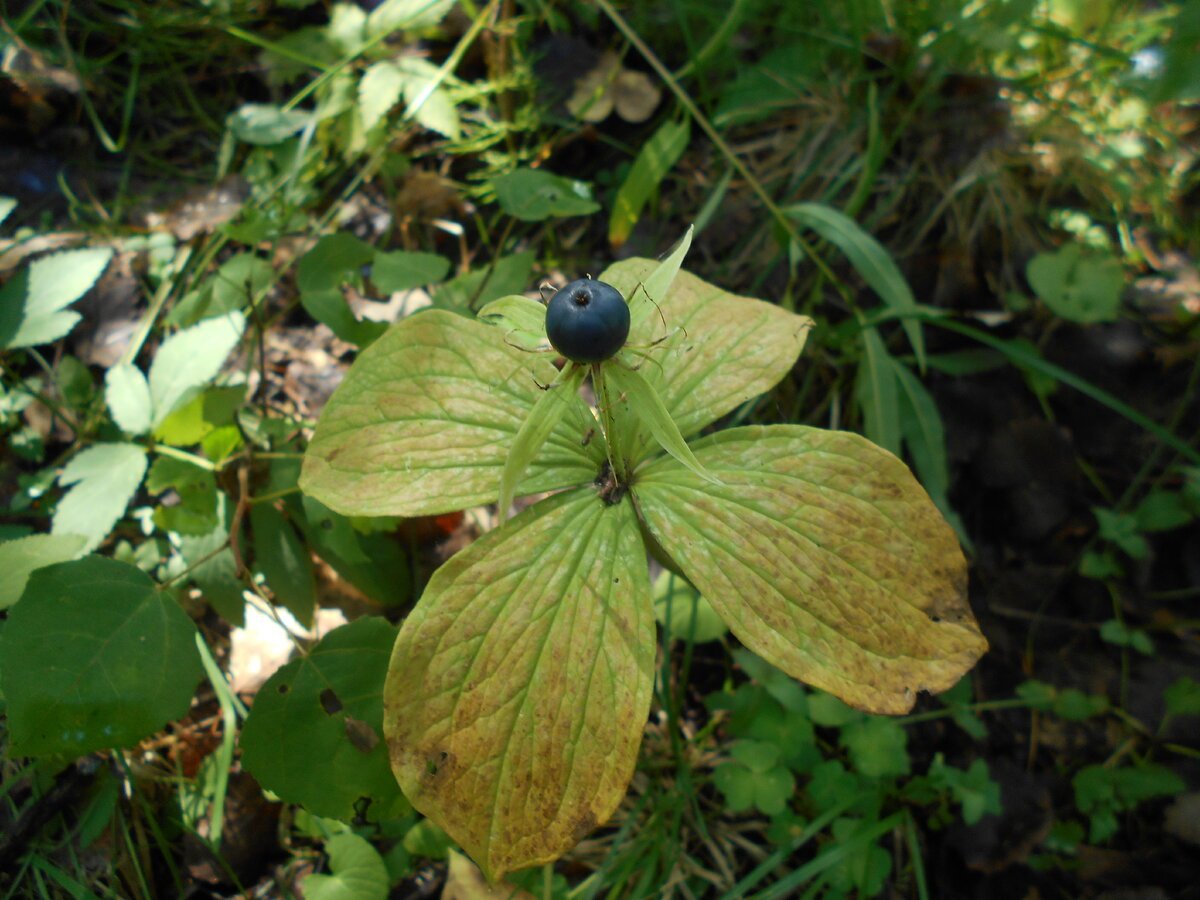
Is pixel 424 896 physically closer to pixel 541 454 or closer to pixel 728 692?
pixel 728 692

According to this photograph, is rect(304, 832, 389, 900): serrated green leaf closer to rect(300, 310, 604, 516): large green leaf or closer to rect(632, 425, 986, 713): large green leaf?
rect(300, 310, 604, 516): large green leaf

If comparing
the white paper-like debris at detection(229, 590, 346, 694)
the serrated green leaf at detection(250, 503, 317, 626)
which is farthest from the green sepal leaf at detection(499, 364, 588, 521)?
the white paper-like debris at detection(229, 590, 346, 694)

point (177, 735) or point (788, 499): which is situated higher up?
point (788, 499)

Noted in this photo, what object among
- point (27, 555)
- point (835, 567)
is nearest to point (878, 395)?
point (835, 567)

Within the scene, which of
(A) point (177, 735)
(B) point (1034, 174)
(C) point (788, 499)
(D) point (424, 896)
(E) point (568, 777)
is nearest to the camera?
(E) point (568, 777)

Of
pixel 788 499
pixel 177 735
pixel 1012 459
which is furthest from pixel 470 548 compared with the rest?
pixel 1012 459

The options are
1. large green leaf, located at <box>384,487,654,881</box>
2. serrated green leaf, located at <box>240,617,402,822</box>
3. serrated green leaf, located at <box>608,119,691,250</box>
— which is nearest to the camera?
large green leaf, located at <box>384,487,654,881</box>
